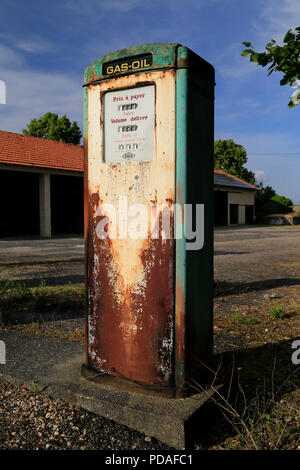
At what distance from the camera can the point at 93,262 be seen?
223 centimetres

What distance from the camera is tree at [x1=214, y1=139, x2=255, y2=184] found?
158 ft

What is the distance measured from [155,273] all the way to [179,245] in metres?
0.20

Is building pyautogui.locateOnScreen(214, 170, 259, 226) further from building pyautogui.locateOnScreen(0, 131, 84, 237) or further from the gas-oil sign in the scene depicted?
the gas-oil sign

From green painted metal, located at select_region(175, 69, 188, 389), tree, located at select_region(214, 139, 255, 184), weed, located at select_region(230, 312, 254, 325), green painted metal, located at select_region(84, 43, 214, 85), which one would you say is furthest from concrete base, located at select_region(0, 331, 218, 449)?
tree, located at select_region(214, 139, 255, 184)

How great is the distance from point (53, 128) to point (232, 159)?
873 inches

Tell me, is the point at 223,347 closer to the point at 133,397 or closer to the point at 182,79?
the point at 133,397

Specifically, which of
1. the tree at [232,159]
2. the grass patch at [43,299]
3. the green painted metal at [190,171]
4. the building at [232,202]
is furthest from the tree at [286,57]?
the tree at [232,159]

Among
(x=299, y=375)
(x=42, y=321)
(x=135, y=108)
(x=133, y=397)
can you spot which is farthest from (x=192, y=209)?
(x=42, y=321)

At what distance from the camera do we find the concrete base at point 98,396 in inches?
72.1

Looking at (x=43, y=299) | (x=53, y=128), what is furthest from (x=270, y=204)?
(x=43, y=299)

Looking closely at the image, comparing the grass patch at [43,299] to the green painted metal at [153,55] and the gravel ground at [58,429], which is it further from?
the green painted metal at [153,55]

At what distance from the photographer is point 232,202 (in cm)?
3447

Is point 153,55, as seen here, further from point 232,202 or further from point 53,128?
point 53,128
